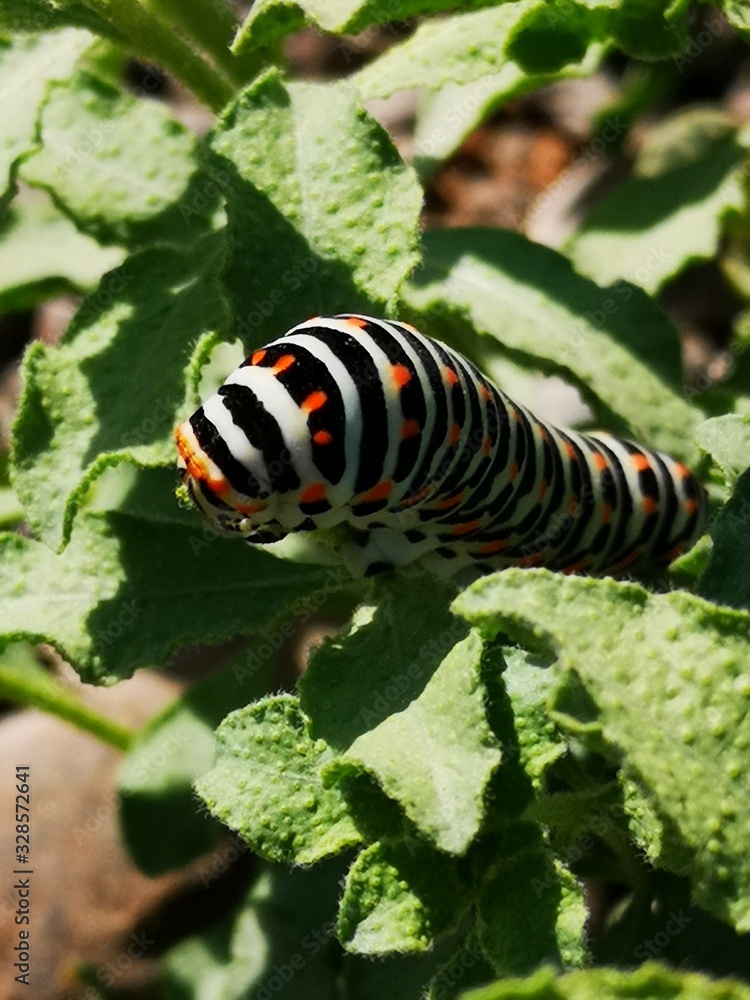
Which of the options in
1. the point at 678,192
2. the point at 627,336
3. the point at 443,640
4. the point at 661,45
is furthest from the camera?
the point at 678,192

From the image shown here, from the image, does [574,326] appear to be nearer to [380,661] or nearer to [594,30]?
[594,30]

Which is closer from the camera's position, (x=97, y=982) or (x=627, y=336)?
(x=627, y=336)

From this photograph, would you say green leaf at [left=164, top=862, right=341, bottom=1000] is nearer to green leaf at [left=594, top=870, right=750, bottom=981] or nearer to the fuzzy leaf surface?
green leaf at [left=594, top=870, right=750, bottom=981]

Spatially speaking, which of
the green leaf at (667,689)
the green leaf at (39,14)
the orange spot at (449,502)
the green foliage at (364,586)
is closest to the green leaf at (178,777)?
the green foliage at (364,586)

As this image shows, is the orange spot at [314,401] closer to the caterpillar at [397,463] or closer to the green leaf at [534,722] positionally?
the caterpillar at [397,463]

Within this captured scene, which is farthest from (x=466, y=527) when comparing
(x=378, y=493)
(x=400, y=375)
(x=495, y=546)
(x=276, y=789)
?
(x=276, y=789)

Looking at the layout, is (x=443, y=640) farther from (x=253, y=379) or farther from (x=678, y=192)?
(x=678, y=192)

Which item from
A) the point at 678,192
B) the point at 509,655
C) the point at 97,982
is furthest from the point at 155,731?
the point at 678,192
